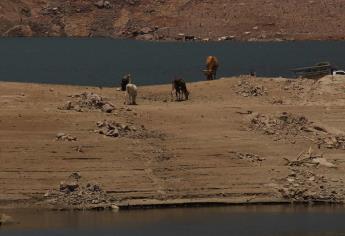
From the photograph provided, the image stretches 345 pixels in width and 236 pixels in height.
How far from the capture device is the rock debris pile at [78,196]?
30.1 m

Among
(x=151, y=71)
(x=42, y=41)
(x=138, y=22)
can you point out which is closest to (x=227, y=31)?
(x=138, y=22)

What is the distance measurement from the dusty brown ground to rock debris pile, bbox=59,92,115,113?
38 centimetres

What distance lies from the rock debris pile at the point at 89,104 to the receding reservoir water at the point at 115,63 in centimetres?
2077

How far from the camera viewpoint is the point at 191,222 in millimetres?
28703

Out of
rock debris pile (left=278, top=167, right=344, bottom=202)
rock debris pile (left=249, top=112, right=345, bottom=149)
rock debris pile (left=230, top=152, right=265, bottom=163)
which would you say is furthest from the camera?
rock debris pile (left=249, top=112, right=345, bottom=149)

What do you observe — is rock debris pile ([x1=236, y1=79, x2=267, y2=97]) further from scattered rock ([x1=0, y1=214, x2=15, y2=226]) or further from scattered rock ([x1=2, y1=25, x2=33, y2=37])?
scattered rock ([x1=2, y1=25, x2=33, y2=37])

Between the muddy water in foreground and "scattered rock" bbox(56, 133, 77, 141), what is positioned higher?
"scattered rock" bbox(56, 133, 77, 141)

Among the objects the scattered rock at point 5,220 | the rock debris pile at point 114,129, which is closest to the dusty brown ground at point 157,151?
the rock debris pile at point 114,129

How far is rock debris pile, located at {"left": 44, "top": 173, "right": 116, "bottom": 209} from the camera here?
3009 centimetres

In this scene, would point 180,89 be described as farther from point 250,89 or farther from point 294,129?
point 294,129

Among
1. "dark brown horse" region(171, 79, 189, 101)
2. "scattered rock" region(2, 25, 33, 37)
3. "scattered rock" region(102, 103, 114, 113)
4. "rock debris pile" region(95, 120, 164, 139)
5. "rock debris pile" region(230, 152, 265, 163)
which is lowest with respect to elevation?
"rock debris pile" region(230, 152, 265, 163)

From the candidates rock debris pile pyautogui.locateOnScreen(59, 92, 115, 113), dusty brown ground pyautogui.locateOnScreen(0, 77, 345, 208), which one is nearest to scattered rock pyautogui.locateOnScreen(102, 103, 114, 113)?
rock debris pile pyautogui.locateOnScreen(59, 92, 115, 113)

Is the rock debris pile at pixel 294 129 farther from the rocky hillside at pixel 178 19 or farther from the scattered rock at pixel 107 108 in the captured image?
the rocky hillside at pixel 178 19

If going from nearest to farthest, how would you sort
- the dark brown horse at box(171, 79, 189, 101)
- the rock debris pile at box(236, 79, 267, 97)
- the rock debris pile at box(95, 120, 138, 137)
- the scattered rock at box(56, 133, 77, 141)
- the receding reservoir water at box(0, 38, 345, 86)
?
the scattered rock at box(56, 133, 77, 141) < the rock debris pile at box(95, 120, 138, 137) < the dark brown horse at box(171, 79, 189, 101) < the rock debris pile at box(236, 79, 267, 97) < the receding reservoir water at box(0, 38, 345, 86)
